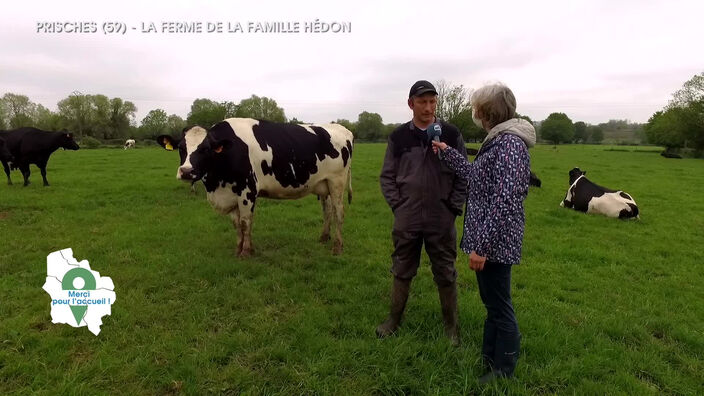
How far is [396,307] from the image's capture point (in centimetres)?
395

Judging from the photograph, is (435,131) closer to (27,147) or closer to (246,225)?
(246,225)

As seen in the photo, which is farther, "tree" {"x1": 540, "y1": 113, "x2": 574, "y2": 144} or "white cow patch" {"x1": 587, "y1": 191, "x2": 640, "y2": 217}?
"tree" {"x1": 540, "y1": 113, "x2": 574, "y2": 144}

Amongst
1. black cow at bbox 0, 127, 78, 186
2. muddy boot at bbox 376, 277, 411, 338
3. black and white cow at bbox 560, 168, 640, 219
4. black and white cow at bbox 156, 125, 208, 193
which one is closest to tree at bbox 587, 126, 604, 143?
black and white cow at bbox 560, 168, 640, 219

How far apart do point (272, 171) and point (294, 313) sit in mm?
2652

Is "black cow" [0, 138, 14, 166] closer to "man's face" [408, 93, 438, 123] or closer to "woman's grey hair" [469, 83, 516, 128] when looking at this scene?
"man's face" [408, 93, 438, 123]

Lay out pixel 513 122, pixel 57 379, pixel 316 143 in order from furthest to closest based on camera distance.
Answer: pixel 316 143, pixel 57 379, pixel 513 122

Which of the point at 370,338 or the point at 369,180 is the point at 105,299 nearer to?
the point at 370,338

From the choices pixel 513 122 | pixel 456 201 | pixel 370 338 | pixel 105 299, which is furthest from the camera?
pixel 105 299

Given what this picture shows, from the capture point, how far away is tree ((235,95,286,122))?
74613mm

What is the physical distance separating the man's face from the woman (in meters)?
0.58

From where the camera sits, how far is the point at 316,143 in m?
6.88

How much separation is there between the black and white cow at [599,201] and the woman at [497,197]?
851cm

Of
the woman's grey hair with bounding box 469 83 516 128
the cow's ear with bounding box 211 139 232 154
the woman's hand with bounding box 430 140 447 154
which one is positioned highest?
the woman's grey hair with bounding box 469 83 516 128

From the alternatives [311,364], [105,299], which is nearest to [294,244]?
[105,299]
